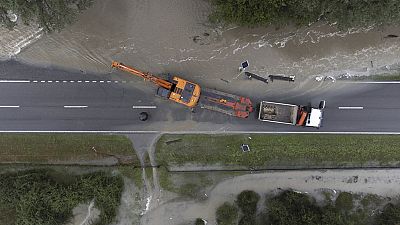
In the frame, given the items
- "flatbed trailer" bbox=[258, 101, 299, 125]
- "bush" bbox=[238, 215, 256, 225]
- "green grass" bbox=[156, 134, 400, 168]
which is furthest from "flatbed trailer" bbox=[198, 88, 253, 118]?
"bush" bbox=[238, 215, 256, 225]

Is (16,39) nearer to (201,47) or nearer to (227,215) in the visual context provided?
(201,47)

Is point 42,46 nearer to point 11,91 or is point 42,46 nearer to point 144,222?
point 11,91

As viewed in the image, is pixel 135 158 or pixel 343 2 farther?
pixel 135 158

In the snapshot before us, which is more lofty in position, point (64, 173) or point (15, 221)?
point (64, 173)

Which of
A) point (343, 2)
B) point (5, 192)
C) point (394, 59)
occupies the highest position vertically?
point (343, 2)

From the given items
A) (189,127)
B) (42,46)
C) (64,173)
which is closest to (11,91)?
(42,46)

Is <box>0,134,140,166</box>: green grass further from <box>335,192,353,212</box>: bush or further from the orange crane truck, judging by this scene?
<box>335,192,353,212</box>: bush

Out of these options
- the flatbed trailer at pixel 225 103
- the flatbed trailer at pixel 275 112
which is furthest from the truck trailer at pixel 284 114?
the flatbed trailer at pixel 225 103
